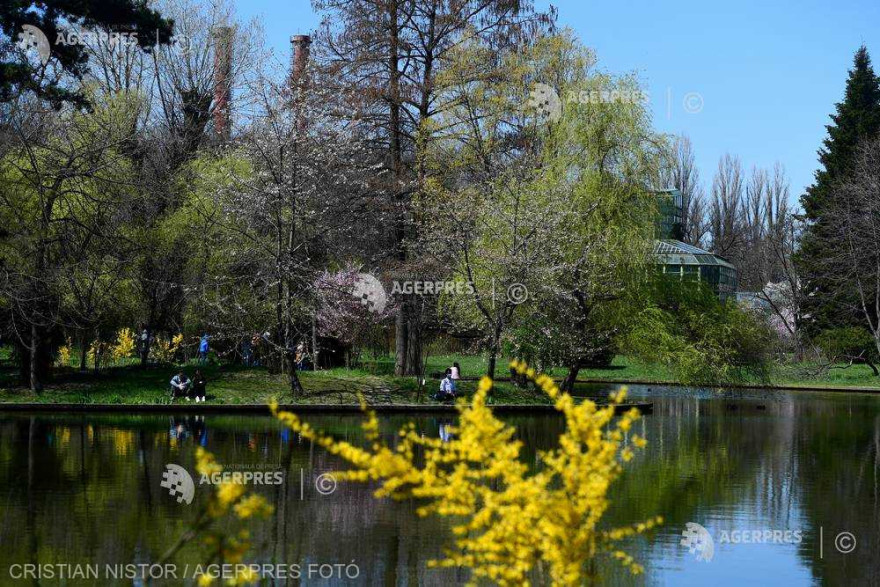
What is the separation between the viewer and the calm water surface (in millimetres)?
11734

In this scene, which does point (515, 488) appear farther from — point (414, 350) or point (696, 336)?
point (414, 350)

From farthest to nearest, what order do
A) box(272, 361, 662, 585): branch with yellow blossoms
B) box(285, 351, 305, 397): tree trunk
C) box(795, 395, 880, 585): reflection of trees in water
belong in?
box(285, 351, 305, 397): tree trunk < box(795, 395, 880, 585): reflection of trees in water < box(272, 361, 662, 585): branch with yellow blossoms

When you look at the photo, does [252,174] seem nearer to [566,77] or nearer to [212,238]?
[212,238]

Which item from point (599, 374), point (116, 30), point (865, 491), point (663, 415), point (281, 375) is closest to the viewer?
point (865, 491)

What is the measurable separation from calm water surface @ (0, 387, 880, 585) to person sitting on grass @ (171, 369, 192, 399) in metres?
2.40

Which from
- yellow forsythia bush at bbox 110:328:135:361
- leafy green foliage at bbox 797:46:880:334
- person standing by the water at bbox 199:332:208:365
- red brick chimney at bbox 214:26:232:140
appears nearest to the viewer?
yellow forsythia bush at bbox 110:328:135:361

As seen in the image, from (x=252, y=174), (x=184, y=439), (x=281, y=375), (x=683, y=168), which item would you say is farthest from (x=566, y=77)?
(x=683, y=168)

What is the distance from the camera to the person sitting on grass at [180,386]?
29.8 meters

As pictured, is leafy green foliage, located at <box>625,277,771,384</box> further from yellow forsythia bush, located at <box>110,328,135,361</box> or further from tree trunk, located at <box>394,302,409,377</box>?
yellow forsythia bush, located at <box>110,328,135,361</box>

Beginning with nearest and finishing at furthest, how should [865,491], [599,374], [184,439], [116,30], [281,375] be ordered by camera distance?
[865,491] → [184,439] → [116,30] → [281,375] → [599,374]

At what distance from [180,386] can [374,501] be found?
614 inches

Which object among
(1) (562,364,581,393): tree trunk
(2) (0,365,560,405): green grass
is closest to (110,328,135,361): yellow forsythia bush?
(2) (0,365,560,405): green grass

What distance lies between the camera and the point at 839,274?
55438mm

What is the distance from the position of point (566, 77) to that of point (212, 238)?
42.4 feet
